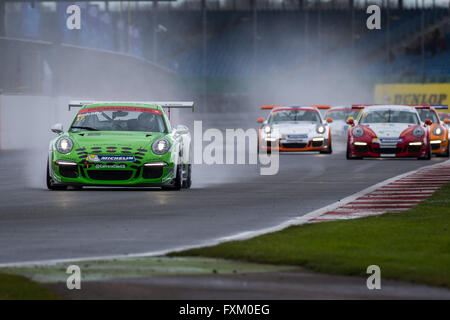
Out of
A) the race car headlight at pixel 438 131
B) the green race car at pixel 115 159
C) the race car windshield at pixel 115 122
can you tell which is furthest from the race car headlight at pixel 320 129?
the green race car at pixel 115 159

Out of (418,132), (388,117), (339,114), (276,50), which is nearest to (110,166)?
(418,132)

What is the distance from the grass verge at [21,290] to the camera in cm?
704

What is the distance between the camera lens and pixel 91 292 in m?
7.11

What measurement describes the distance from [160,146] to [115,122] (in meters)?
1.39

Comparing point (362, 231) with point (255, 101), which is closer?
point (362, 231)

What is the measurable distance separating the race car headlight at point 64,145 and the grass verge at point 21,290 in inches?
320

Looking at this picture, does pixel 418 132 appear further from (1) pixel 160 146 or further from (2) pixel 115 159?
(2) pixel 115 159

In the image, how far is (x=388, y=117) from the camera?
27.5 meters

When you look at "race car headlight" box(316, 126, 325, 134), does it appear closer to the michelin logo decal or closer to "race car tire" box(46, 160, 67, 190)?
"race car tire" box(46, 160, 67, 190)

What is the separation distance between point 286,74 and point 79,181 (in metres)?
63.8

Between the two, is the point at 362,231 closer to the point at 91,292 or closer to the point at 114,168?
the point at 91,292

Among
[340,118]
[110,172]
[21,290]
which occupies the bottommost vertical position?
[21,290]

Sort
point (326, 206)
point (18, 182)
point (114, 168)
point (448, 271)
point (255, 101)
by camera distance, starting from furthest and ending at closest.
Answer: point (255, 101)
point (18, 182)
point (114, 168)
point (326, 206)
point (448, 271)
